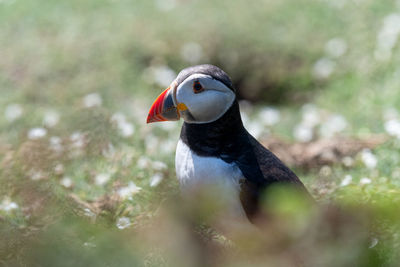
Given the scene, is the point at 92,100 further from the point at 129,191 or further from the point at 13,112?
the point at 129,191

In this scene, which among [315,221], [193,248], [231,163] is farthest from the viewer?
[231,163]

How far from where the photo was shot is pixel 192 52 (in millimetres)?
5738

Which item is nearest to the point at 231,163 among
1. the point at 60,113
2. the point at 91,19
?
the point at 60,113

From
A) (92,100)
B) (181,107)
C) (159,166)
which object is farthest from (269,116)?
(181,107)

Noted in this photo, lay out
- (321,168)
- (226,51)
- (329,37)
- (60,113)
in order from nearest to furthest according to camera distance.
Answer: (321,168), (60,113), (226,51), (329,37)

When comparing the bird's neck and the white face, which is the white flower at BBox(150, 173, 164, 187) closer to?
the bird's neck

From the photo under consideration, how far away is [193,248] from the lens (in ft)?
6.15

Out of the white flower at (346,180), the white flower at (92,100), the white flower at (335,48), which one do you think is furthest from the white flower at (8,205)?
the white flower at (335,48)

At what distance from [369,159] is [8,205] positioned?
2.41 metres

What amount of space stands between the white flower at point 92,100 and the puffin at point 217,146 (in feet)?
6.52

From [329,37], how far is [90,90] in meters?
2.79

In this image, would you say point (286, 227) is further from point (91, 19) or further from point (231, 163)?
point (91, 19)

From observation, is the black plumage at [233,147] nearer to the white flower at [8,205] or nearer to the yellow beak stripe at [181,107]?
the yellow beak stripe at [181,107]

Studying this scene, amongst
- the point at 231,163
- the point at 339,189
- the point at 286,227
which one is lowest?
the point at 339,189
